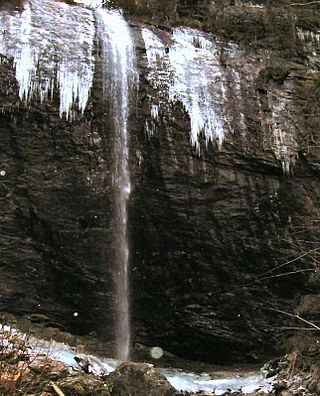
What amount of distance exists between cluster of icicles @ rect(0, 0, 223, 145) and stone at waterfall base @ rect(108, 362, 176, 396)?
4.19 meters

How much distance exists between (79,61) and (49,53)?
1.60 feet

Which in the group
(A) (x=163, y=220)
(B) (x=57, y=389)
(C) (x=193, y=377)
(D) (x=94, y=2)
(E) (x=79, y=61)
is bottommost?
(C) (x=193, y=377)

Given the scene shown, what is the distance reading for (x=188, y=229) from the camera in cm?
783

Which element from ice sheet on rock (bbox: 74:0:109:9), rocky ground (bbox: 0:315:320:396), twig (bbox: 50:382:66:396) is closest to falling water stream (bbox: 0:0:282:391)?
rocky ground (bbox: 0:315:320:396)

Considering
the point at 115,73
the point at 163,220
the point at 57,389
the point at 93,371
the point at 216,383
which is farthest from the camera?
the point at 115,73

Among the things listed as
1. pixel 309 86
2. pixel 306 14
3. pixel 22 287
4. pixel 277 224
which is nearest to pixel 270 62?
pixel 309 86

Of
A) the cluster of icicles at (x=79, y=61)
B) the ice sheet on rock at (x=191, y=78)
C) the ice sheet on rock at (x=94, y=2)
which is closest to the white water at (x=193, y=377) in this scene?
the cluster of icicles at (x=79, y=61)

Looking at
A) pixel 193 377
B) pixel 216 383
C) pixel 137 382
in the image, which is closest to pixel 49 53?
pixel 137 382

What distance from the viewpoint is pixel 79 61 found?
7848 millimetres

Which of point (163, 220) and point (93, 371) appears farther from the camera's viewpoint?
point (163, 220)

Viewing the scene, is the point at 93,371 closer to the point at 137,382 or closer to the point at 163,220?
the point at 137,382

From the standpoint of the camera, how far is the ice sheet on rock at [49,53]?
7406mm

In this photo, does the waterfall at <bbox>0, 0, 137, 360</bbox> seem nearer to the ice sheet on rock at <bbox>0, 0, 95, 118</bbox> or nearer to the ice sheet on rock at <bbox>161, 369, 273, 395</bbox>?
the ice sheet on rock at <bbox>0, 0, 95, 118</bbox>

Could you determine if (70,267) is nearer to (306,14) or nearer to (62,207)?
(62,207)
